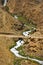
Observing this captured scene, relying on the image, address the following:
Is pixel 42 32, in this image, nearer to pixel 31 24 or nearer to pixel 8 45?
pixel 8 45

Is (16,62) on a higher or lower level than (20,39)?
higher

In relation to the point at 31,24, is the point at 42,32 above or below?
above

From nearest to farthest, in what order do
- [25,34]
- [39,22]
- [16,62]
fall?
[16,62]
[25,34]
[39,22]

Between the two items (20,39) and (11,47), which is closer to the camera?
(11,47)

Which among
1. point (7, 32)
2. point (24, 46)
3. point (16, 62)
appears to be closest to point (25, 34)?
point (7, 32)

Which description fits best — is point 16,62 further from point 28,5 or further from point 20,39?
point 28,5

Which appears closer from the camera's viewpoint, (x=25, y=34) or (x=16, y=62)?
(x=16, y=62)

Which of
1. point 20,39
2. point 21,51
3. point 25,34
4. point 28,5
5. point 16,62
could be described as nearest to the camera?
point 16,62

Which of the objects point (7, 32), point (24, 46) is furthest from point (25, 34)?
point (24, 46)

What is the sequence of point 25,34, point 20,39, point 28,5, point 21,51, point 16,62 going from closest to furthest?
point 16,62, point 21,51, point 20,39, point 25,34, point 28,5
